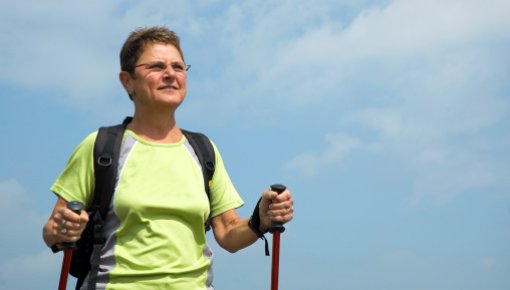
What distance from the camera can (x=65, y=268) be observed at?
589 cm

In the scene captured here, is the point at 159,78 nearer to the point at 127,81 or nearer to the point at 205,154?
the point at 127,81

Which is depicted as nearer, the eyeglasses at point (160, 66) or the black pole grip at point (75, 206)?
the black pole grip at point (75, 206)

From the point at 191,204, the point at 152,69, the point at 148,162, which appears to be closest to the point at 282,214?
the point at 191,204

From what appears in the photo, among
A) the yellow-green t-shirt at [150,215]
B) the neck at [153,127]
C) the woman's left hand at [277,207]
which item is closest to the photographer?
the yellow-green t-shirt at [150,215]

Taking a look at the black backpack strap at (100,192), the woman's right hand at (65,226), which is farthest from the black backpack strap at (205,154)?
the woman's right hand at (65,226)

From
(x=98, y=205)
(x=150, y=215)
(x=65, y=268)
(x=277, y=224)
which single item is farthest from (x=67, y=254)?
(x=277, y=224)

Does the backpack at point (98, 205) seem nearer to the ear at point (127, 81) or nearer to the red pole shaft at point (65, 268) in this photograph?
the red pole shaft at point (65, 268)

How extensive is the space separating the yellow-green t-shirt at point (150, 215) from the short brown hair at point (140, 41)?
0.69 m

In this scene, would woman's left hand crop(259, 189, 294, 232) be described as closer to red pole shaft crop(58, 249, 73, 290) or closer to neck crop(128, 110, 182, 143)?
neck crop(128, 110, 182, 143)

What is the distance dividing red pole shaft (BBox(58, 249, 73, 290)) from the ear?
4.89 ft

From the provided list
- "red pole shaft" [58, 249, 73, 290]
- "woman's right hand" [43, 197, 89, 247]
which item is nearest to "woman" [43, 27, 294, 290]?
"woman's right hand" [43, 197, 89, 247]

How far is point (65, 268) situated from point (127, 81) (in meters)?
1.68

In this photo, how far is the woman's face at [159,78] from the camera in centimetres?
618

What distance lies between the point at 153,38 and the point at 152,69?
0.35 m
